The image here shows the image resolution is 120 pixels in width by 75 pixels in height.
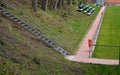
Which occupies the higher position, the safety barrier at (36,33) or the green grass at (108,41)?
the safety barrier at (36,33)

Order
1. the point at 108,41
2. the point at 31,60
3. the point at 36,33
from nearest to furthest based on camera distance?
1. the point at 31,60
2. the point at 36,33
3. the point at 108,41

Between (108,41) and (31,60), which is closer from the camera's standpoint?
(31,60)

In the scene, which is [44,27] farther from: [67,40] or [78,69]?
[78,69]

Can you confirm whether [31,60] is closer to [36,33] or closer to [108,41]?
[36,33]

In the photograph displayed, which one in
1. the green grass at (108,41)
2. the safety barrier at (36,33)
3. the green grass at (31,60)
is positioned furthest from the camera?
the green grass at (108,41)

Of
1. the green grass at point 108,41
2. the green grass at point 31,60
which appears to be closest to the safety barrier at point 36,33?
the green grass at point 31,60

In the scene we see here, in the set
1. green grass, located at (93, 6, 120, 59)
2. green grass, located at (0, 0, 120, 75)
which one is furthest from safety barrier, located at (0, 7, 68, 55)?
green grass, located at (93, 6, 120, 59)

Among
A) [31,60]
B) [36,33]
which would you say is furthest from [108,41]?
[31,60]

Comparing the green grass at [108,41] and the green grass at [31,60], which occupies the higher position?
the green grass at [31,60]

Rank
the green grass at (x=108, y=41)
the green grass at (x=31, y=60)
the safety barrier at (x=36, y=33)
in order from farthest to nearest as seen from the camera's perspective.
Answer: the green grass at (x=108, y=41) < the safety barrier at (x=36, y=33) < the green grass at (x=31, y=60)

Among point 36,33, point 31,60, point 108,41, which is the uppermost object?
point 31,60

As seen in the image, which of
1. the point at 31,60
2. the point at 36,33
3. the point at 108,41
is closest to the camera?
the point at 31,60

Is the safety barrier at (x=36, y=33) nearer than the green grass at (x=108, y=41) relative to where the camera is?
Yes

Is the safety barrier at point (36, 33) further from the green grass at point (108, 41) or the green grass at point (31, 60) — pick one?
the green grass at point (108, 41)
